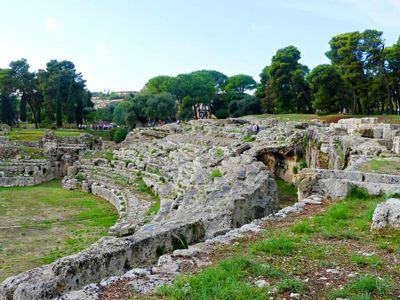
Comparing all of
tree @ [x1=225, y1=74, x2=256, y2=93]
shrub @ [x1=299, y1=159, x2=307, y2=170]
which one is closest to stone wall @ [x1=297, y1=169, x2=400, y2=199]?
shrub @ [x1=299, y1=159, x2=307, y2=170]

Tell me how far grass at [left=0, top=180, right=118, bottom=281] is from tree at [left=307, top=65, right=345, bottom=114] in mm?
27742

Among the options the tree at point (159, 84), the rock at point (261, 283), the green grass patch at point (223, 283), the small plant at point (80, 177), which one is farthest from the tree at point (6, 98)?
the rock at point (261, 283)

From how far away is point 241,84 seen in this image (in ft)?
255

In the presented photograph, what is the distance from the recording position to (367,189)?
8.45 meters

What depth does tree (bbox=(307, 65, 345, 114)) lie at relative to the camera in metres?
40.6

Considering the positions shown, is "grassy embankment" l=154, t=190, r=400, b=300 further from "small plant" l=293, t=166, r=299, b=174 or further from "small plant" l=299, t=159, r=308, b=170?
"small plant" l=293, t=166, r=299, b=174

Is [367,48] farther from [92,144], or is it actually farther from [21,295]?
[21,295]

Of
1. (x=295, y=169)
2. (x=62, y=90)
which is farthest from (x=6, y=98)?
(x=295, y=169)

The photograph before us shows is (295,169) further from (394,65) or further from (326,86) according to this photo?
(394,65)

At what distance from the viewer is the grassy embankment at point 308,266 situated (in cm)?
410

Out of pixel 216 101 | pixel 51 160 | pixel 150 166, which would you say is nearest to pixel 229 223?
pixel 150 166

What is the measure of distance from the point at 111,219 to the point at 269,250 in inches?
430

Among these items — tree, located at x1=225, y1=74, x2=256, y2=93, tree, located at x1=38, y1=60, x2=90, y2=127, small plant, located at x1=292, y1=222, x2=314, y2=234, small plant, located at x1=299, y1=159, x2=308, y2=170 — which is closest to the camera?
small plant, located at x1=292, y1=222, x2=314, y2=234

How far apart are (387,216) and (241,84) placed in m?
72.9
